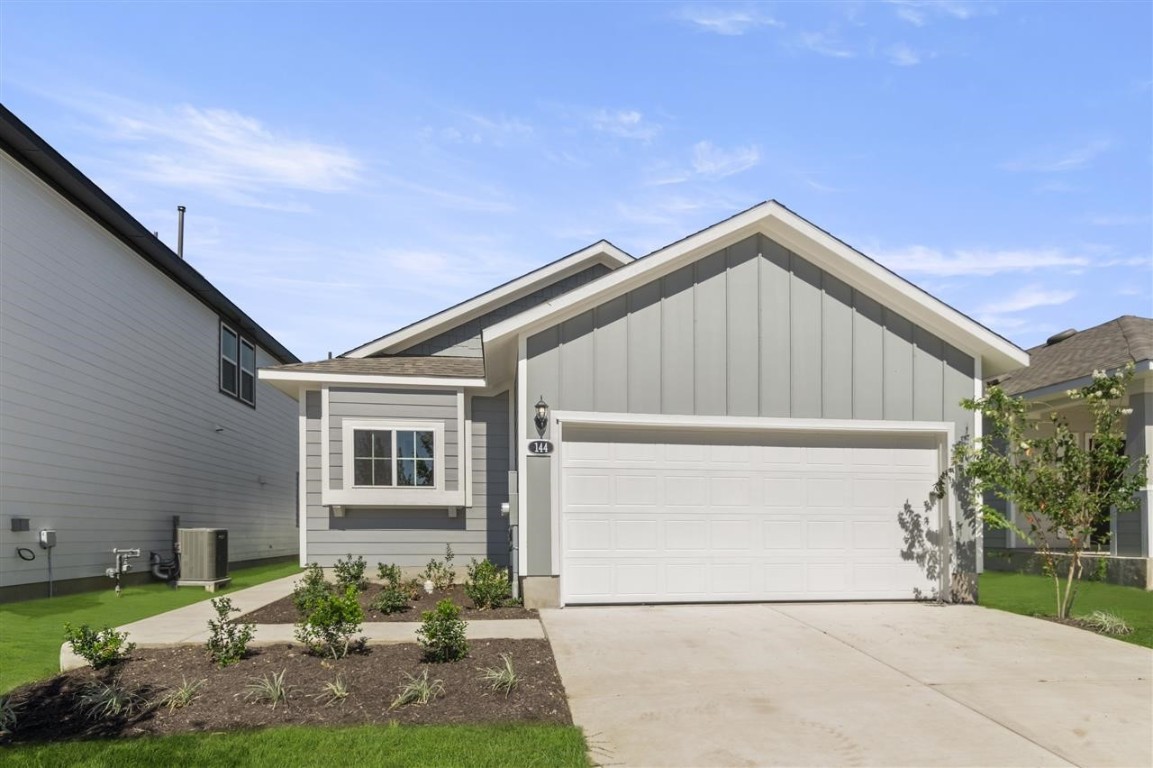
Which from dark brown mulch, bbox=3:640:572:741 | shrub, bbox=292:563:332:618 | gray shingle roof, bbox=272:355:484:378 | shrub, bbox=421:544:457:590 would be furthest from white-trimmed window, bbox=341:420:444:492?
dark brown mulch, bbox=3:640:572:741

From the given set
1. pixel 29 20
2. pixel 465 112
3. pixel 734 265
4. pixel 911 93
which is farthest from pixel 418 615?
pixel 911 93

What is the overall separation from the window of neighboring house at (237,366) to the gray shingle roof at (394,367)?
20.8 feet

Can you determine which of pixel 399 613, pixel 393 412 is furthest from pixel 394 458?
pixel 399 613

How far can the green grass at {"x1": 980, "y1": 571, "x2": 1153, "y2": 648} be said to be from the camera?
28.7ft

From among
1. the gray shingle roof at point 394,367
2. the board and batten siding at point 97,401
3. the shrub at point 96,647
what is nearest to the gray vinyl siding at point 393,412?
the gray shingle roof at point 394,367

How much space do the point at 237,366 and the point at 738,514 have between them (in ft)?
47.5

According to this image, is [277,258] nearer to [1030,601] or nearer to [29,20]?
[29,20]

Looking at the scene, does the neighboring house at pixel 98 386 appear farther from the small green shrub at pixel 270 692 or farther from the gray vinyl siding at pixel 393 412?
the small green shrub at pixel 270 692

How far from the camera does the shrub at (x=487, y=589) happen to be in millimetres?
9266

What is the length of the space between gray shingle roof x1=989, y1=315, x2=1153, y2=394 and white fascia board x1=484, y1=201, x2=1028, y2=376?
2999mm

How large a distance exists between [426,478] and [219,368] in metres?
8.57

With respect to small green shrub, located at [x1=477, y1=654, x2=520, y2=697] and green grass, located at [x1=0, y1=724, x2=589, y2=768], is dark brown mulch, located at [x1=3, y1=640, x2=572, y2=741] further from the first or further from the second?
green grass, located at [x1=0, y1=724, x2=589, y2=768]

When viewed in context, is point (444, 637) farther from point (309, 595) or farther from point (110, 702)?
point (309, 595)

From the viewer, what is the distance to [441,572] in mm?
12086
